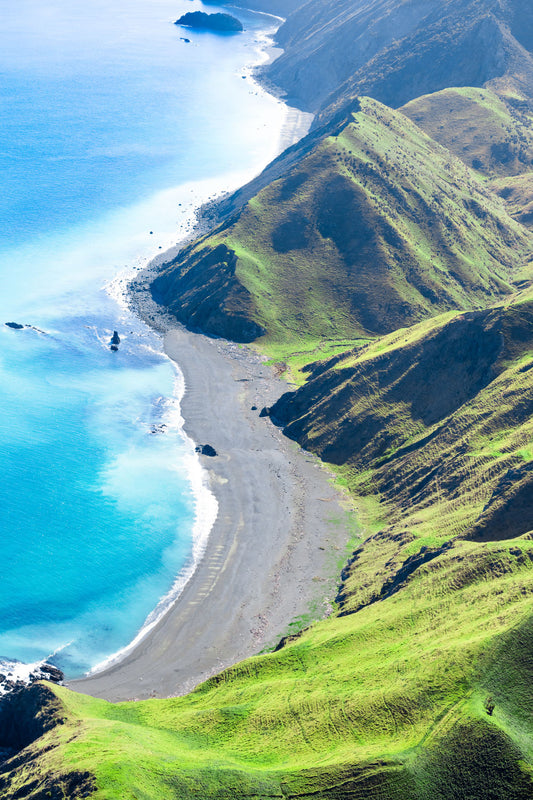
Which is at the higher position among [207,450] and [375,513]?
[207,450]

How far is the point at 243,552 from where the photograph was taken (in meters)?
94.2

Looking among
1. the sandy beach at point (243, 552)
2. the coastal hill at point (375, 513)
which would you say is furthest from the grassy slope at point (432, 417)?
the sandy beach at point (243, 552)

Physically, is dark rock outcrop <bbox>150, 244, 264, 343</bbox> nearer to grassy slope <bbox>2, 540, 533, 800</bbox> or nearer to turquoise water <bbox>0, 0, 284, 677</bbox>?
turquoise water <bbox>0, 0, 284, 677</bbox>

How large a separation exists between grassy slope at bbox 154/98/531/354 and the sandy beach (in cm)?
2277

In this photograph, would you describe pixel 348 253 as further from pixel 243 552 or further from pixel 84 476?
pixel 243 552

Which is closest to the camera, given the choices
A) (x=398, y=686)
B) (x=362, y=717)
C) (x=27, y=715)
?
(x=362, y=717)

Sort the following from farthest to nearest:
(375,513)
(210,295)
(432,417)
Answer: (210,295), (432,417), (375,513)

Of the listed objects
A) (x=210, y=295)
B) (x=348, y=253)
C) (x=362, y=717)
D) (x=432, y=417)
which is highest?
(x=348, y=253)

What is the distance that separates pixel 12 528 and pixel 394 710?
55.6 m

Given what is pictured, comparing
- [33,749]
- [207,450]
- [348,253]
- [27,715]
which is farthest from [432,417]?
[33,749]

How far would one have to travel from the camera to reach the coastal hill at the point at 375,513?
182ft

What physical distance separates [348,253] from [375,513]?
70652mm

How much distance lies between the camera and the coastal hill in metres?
55.4

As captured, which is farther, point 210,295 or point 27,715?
point 210,295
